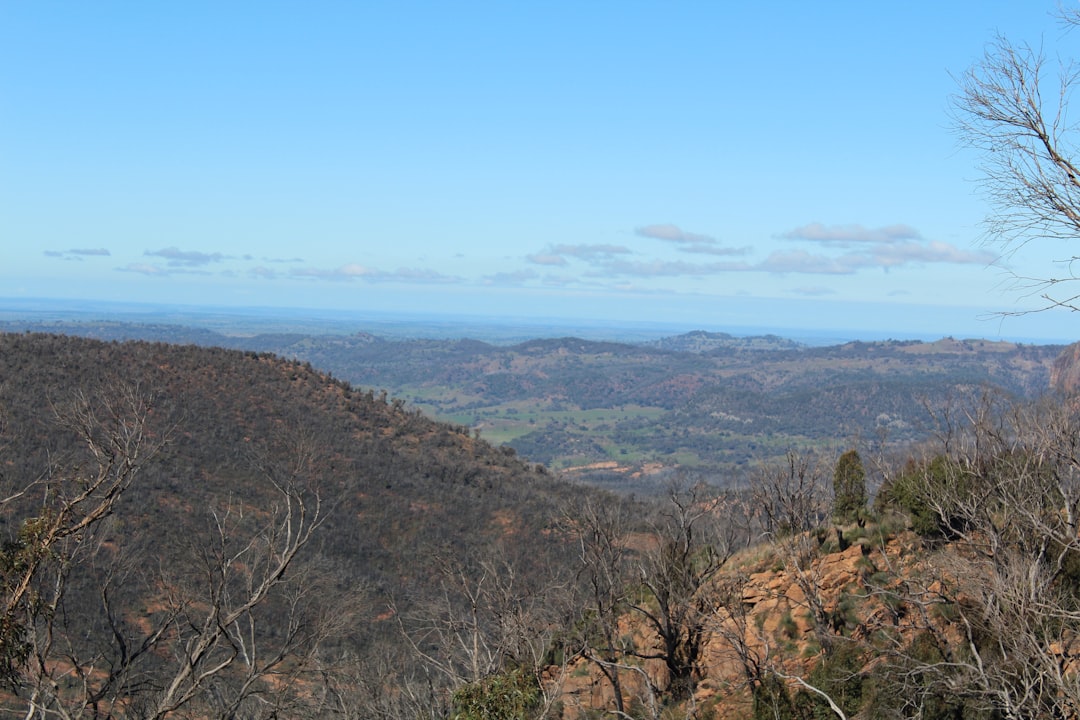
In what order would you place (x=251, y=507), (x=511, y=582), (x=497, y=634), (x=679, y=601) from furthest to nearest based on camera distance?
1. (x=251, y=507)
2. (x=497, y=634)
3. (x=511, y=582)
4. (x=679, y=601)

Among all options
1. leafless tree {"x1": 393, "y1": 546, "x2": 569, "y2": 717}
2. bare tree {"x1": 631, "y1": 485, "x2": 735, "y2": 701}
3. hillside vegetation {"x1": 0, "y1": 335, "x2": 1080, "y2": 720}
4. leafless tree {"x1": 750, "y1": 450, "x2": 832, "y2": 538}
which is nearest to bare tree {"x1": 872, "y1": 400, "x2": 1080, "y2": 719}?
hillside vegetation {"x1": 0, "y1": 335, "x2": 1080, "y2": 720}

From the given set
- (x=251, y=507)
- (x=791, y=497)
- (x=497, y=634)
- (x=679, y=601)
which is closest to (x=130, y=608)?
(x=251, y=507)

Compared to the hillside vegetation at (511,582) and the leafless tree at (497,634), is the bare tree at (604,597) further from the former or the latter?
the leafless tree at (497,634)

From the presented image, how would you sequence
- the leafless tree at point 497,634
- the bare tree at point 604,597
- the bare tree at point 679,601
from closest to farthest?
the leafless tree at point 497,634, the bare tree at point 604,597, the bare tree at point 679,601

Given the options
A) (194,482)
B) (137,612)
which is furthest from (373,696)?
(194,482)

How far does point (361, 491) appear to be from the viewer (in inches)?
1620

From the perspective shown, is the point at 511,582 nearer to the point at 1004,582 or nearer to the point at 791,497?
the point at 791,497

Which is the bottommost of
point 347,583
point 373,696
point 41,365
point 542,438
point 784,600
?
point 542,438

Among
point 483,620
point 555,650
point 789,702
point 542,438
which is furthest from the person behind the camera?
point 542,438

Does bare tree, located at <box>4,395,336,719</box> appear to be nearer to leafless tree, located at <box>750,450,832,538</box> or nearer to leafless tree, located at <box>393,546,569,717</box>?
leafless tree, located at <box>393,546,569,717</box>

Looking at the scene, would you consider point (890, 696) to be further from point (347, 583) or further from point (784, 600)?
point (347, 583)

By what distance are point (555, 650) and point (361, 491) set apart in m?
21.4

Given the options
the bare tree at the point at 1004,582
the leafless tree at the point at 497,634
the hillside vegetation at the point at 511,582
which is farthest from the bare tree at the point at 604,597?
the bare tree at the point at 1004,582

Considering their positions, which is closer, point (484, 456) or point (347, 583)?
point (347, 583)
